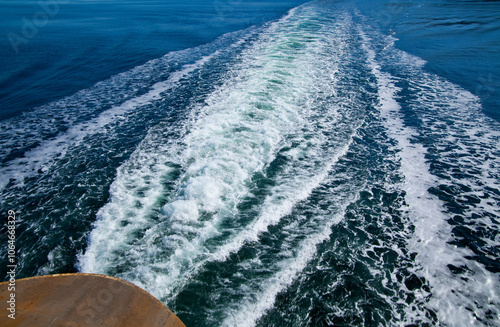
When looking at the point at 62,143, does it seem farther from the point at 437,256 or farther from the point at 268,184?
the point at 437,256

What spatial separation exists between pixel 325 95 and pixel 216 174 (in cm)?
661

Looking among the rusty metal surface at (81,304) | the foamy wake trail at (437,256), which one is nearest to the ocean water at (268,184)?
the foamy wake trail at (437,256)

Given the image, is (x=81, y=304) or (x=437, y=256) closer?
(x=81, y=304)

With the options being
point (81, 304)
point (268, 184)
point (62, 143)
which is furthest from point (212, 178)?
point (62, 143)

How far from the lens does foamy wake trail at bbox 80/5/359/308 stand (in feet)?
14.6

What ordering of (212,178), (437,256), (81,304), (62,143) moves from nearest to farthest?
(81,304), (437,256), (212,178), (62,143)

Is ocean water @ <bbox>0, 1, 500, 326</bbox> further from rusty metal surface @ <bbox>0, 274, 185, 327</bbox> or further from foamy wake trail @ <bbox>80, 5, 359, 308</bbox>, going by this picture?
rusty metal surface @ <bbox>0, 274, 185, 327</bbox>

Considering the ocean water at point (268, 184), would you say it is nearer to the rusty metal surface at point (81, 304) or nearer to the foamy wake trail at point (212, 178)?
the foamy wake trail at point (212, 178)


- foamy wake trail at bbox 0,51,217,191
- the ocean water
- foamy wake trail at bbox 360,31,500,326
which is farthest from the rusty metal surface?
foamy wake trail at bbox 0,51,217,191

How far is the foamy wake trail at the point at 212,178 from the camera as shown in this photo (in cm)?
445

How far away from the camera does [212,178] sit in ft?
19.7

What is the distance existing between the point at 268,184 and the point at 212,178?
129 cm

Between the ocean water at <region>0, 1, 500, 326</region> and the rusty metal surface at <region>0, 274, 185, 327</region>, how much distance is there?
28.6 inches

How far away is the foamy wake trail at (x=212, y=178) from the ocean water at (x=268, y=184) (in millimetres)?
38
